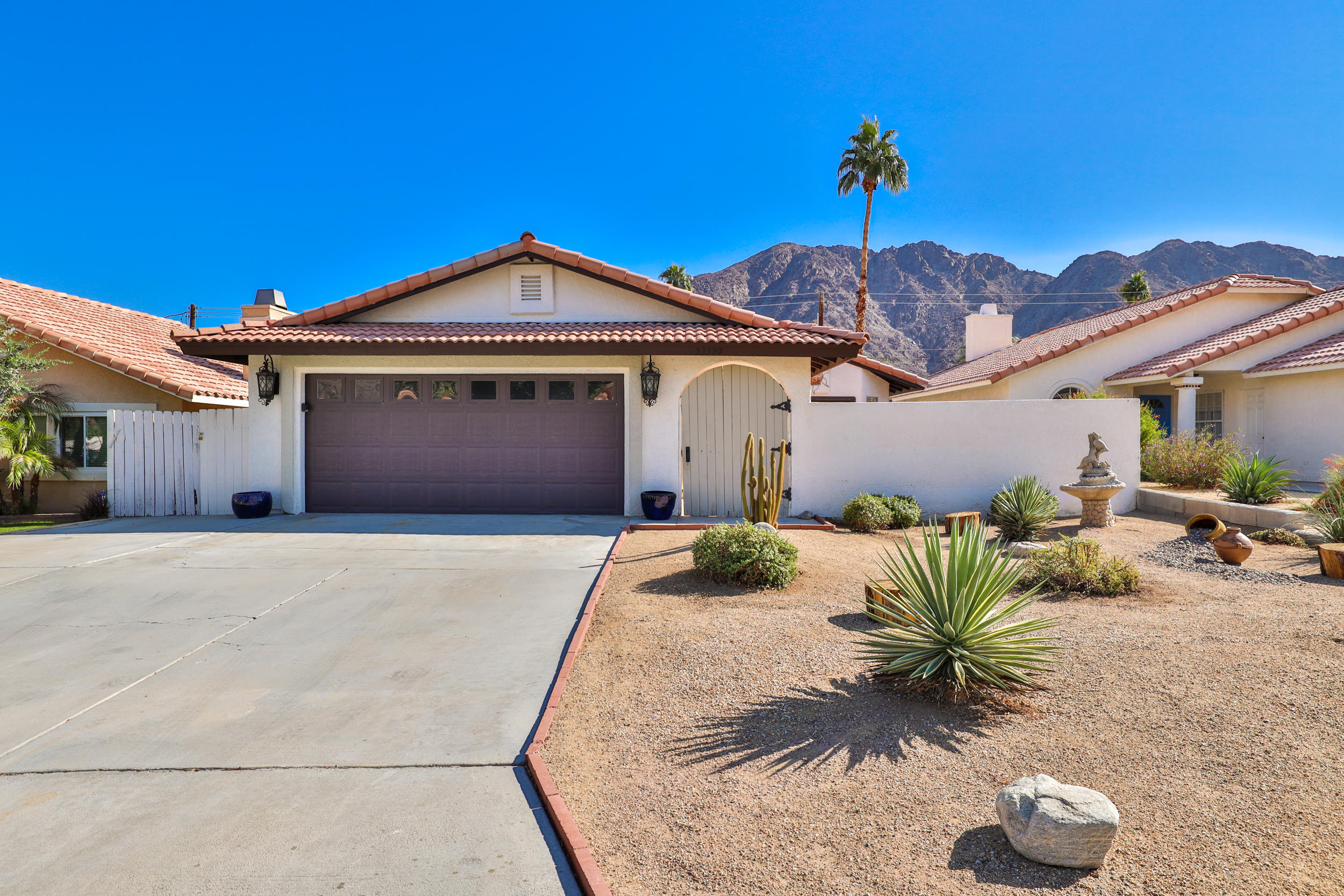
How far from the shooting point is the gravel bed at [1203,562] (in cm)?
703

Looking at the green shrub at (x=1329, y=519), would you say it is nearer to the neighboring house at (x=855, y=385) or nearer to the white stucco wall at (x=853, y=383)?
the neighboring house at (x=855, y=385)

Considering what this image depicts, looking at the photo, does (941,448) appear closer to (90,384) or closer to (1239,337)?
(1239,337)

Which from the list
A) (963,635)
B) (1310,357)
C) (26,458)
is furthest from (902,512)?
(26,458)

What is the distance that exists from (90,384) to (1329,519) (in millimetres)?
19883

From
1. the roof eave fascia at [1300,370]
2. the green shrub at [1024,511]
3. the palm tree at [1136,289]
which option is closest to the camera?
the green shrub at [1024,511]

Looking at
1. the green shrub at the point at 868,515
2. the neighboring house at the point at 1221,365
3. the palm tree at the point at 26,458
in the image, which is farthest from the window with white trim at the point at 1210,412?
the palm tree at the point at 26,458

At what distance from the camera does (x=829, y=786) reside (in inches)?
128

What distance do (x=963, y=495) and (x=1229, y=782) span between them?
9.01 m

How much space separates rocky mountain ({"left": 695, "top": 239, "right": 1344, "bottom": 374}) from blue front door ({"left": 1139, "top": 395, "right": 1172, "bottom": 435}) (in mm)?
57752

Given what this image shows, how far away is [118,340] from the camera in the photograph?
14672 mm

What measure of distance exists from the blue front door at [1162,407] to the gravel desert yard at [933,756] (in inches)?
630

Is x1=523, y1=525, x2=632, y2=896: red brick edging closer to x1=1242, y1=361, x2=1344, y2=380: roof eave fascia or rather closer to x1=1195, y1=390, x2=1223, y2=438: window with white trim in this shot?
x1=1242, y1=361, x2=1344, y2=380: roof eave fascia

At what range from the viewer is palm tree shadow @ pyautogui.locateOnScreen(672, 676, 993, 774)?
11.6ft

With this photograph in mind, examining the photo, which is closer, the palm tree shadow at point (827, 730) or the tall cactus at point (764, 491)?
the palm tree shadow at point (827, 730)
